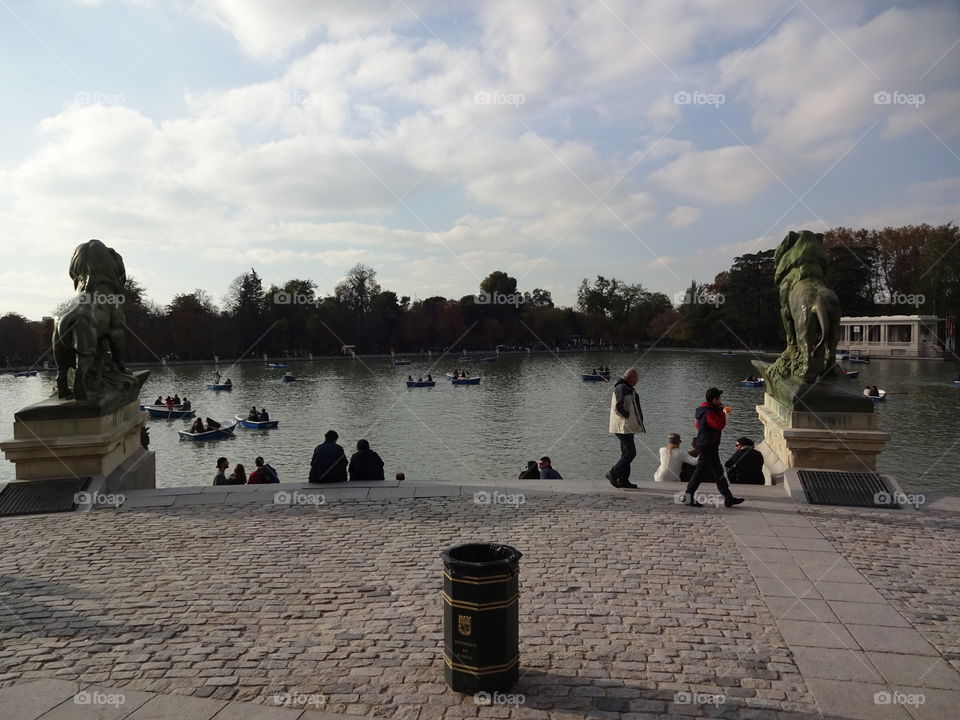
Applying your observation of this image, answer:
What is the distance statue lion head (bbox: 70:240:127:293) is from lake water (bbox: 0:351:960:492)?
732 cm

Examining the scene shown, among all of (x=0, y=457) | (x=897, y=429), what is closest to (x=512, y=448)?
(x=897, y=429)

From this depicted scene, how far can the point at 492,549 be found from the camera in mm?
5410

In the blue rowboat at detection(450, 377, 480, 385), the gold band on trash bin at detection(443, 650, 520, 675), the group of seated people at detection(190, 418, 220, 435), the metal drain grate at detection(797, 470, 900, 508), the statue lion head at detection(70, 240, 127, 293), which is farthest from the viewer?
the blue rowboat at detection(450, 377, 480, 385)

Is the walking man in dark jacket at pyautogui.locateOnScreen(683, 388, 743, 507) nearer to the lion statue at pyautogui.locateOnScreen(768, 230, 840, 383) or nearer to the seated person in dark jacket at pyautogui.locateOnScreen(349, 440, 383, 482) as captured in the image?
the lion statue at pyautogui.locateOnScreen(768, 230, 840, 383)

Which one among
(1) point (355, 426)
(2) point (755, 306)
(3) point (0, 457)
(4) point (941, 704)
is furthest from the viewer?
(2) point (755, 306)

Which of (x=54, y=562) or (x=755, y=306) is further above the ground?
(x=755, y=306)

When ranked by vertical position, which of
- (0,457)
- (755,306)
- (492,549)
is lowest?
(0,457)

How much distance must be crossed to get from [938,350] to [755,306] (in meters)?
21.6

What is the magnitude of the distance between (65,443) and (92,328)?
2039 millimetres

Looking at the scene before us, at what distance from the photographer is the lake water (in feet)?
79.2

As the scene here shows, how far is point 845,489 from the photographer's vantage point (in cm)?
1020

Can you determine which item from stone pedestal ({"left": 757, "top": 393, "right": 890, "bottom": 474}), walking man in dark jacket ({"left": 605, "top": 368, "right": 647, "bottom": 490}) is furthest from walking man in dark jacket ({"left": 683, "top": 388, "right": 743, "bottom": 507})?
stone pedestal ({"left": 757, "top": 393, "right": 890, "bottom": 474})

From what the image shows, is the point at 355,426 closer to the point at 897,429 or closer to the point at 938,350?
the point at 897,429

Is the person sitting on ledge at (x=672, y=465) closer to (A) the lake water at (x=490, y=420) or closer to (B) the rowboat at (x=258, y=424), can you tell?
(A) the lake water at (x=490, y=420)
